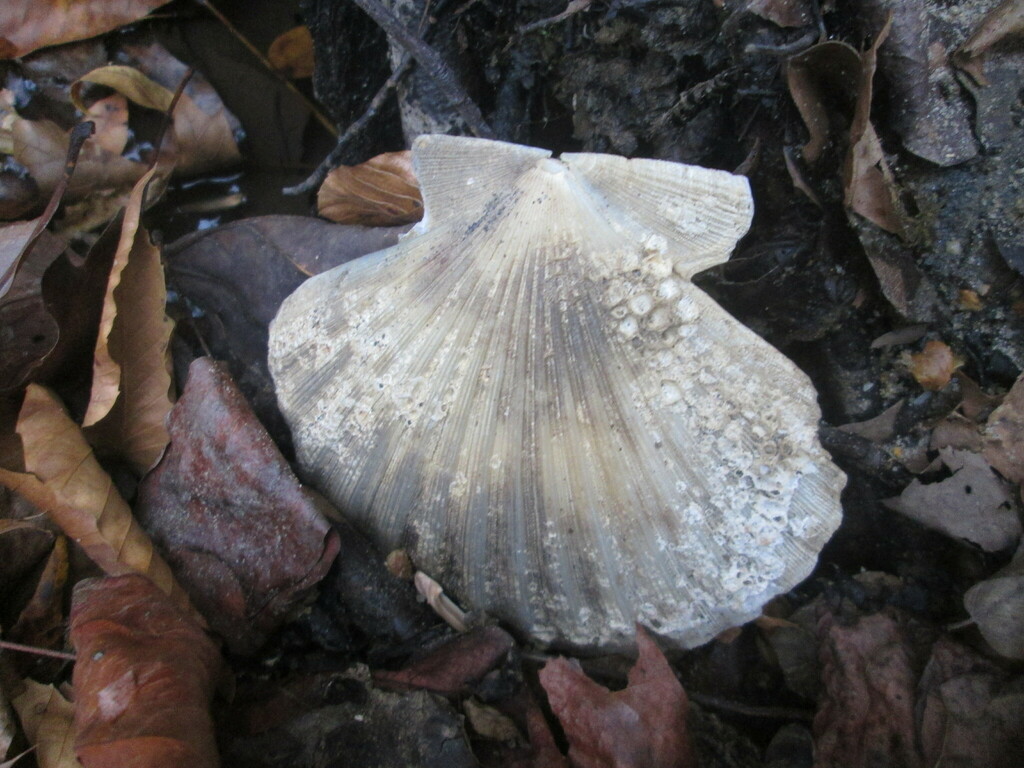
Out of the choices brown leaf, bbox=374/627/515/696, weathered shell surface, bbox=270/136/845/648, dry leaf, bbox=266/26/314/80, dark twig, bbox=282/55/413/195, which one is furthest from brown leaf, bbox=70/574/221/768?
dry leaf, bbox=266/26/314/80

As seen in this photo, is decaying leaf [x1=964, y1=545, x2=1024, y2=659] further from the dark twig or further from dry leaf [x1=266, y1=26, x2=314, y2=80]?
dry leaf [x1=266, y1=26, x2=314, y2=80]

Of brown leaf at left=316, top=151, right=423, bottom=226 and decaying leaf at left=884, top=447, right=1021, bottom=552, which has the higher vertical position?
brown leaf at left=316, top=151, right=423, bottom=226

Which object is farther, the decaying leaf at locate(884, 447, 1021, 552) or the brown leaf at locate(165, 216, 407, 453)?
the brown leaf at locate(165, 216, 407, 453)

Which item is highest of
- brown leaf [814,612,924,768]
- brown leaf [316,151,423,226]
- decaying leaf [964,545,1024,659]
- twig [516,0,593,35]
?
twig [516,0,593,35]

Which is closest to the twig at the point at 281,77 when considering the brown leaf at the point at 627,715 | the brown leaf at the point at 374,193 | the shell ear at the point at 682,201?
the brown leaf at the point at 374,193

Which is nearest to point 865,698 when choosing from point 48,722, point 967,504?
point 967,504

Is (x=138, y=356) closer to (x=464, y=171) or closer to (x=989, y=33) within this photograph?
(x=464, y=171)

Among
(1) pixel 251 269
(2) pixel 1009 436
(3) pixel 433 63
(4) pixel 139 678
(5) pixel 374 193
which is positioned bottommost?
(4) pixel 139 678

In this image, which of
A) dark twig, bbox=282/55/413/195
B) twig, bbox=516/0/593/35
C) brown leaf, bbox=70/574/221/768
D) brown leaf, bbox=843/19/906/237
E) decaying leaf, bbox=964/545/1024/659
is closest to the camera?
brown leaf, bbox=70/574/221/768
